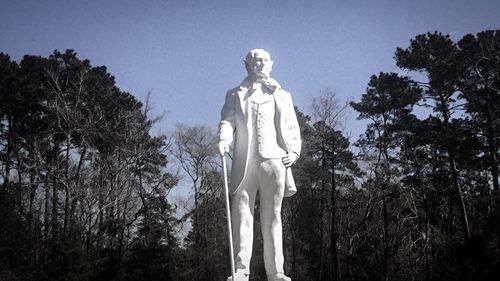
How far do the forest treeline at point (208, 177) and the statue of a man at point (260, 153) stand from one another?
1068 centimetres

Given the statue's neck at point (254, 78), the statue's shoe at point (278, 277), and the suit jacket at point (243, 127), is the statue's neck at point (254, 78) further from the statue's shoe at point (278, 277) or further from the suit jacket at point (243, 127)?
the statue's shoe at point (278, 277)

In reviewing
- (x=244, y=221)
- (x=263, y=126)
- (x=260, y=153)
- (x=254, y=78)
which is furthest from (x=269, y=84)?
(x=244, y=221)

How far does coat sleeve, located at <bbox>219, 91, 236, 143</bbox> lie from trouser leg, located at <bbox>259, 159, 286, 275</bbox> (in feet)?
2.16

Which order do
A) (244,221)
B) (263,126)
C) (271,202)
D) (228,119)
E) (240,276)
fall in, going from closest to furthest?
(240,276)
(244,221)
(271,202)
(263,126)
(228,119)

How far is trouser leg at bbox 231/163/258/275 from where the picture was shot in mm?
6043

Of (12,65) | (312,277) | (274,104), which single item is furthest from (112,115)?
(274,104)

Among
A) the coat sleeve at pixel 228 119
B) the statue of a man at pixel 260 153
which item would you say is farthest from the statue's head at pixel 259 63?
the coat sleeve at pixel 228 119

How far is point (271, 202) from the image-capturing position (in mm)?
6363

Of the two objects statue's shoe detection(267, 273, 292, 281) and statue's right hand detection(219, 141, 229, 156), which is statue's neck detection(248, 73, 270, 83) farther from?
statue's shoe detection(267, 273, 292, 281)

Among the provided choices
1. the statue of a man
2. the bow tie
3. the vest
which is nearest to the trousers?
the statue of a man

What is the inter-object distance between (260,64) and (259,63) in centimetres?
2

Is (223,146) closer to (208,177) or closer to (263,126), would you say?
(263,126)

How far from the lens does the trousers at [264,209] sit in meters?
6.15

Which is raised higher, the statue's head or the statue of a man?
the statue's head
